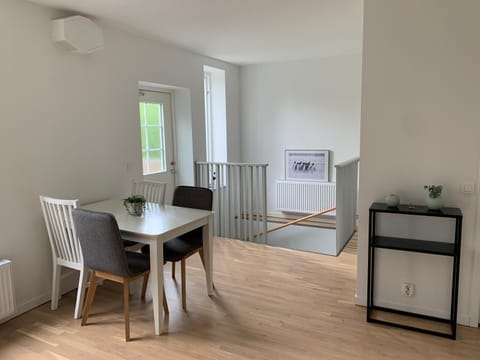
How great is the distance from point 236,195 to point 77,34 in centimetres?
280

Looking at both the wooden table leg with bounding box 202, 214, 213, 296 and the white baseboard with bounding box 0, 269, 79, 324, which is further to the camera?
the wooden table leg with bounding box 202, 214, 213, 296

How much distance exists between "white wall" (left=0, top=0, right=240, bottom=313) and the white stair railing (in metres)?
1.21

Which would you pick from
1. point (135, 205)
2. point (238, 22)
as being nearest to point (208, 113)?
point (238, 22)

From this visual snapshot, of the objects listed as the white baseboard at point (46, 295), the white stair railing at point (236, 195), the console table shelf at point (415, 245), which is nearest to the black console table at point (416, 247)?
the console table shelf at point (415, 245)

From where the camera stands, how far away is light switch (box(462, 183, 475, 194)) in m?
2.55

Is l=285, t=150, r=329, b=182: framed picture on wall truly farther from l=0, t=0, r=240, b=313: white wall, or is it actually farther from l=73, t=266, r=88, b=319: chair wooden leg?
l=73, t=266, r=88, b=319: chair wooden leg

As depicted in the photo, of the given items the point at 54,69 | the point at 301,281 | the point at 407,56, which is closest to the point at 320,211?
the point at 301,281

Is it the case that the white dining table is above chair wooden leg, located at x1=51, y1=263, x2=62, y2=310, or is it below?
above

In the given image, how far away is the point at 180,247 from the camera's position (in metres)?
3.12

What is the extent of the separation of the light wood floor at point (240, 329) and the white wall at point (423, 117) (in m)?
0.44

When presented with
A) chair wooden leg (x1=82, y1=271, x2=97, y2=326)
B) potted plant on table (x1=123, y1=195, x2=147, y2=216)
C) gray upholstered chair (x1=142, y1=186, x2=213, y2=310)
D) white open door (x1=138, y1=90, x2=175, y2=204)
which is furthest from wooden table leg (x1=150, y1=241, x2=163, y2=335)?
white open door (x1=138, y1=90, x2=175, y2=204)

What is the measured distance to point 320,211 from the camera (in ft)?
20.2

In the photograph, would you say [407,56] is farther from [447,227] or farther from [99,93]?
[99,93]

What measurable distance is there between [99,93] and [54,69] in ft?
1.66
